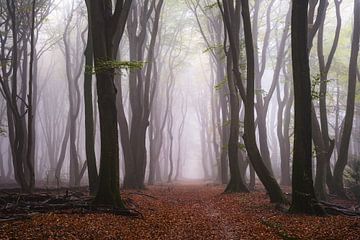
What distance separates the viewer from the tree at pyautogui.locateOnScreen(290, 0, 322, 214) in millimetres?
10195

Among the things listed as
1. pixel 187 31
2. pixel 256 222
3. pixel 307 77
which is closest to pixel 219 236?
pixel 256 222

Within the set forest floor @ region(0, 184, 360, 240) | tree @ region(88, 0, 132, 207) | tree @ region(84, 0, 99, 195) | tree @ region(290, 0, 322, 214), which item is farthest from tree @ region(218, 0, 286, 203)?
tree @ region(84, 0, 99, 195)

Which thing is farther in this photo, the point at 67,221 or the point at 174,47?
the point at 174,47

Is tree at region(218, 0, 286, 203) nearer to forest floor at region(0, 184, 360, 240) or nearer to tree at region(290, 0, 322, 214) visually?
forest floor at region(0, 184, 360, 240)

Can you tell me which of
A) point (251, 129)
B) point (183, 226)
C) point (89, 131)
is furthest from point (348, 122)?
point (89, 131)

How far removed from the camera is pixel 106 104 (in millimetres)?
10742

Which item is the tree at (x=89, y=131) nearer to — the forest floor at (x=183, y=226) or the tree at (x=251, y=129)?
the forest floor at (x=183, y=226)

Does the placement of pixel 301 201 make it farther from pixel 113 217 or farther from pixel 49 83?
pixel 49 83

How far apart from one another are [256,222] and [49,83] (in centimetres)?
4290

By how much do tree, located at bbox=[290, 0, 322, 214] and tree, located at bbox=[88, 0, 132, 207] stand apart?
502 centimetres

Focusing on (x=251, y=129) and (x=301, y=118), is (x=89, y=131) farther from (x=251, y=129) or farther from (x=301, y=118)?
(x=301, y=118)

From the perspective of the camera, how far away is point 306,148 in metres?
10.3

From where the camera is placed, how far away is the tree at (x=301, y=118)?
10.2 metres

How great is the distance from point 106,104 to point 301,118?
5.58 meters
